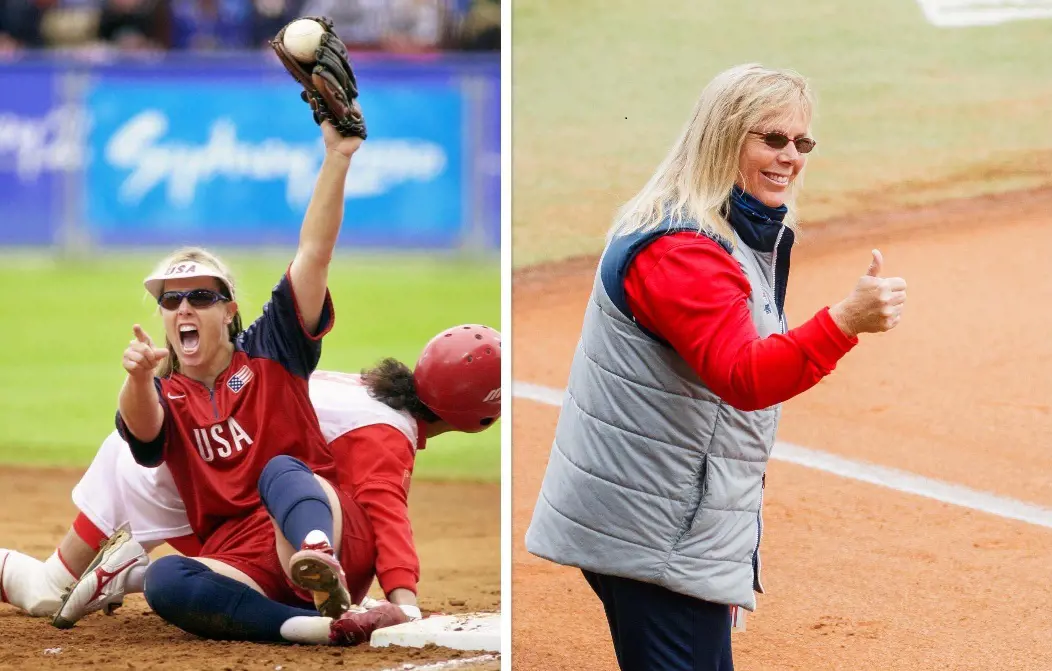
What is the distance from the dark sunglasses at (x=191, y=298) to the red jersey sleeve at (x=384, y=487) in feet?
1.83

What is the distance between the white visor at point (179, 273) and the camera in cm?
400

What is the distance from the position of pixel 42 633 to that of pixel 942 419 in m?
3.53

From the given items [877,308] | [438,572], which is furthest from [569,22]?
[877,308]

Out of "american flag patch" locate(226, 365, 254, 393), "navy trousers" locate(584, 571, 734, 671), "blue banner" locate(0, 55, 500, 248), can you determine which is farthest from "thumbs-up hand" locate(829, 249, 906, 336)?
"blue banner" locate(0, 55, 500, 248)

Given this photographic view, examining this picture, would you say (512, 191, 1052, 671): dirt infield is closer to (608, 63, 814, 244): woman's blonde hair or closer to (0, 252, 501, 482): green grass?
(608, 63, 814, 244): woman's blonde hair

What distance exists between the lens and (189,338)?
4027 millimetres

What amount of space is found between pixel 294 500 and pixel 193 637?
61cm

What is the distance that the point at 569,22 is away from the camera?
6.93m

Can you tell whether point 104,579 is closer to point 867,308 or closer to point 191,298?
point 191,298

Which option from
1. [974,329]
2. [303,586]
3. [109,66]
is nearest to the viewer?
[303,586]

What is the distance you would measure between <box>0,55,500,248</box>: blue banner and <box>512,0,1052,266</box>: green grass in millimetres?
4464

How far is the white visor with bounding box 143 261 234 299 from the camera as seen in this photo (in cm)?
400

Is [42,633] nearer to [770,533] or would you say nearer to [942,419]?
[770,533]

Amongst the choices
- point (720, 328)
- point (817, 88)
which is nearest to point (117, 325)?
point (817, 88)
